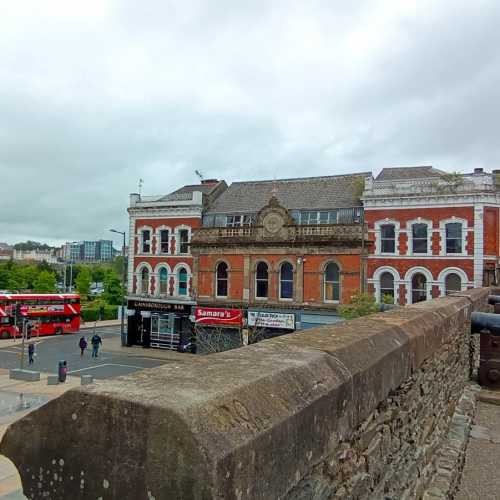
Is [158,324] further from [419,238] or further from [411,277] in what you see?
[419,238]

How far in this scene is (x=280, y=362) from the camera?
86.9 inches

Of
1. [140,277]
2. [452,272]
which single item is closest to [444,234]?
[452,272]

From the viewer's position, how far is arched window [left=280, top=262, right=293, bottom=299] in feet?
89.0

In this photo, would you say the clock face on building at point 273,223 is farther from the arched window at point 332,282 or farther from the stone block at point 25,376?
the stone block at point 25,376

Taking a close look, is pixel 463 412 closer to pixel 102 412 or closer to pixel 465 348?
pixel 465 348

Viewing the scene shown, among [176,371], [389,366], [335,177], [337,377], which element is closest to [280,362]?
[337,377]

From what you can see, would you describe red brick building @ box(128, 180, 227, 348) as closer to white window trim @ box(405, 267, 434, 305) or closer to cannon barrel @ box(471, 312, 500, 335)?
white window trim @ box(405, 267, 434, 305)

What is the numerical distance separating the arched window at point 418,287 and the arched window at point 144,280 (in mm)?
18444

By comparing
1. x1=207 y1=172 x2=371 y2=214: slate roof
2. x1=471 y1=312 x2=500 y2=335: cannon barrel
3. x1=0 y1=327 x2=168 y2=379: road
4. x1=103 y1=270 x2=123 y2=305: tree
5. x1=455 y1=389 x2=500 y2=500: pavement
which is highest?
x1=207 y1=172 x2=371 y2=214: slate roof

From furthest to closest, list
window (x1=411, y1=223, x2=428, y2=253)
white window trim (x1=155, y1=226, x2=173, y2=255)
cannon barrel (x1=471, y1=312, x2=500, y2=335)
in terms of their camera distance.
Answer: white window trim (x1=155, y1=226, x2=173, y2=255) < window (x1=411, y1=223, x2=428, y2=253) < cannon barrel (x1=471, y1=312, x2=500, y2=335)

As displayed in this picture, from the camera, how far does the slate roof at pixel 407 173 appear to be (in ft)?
89.6

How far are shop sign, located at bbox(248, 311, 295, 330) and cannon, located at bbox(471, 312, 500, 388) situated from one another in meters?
17.5

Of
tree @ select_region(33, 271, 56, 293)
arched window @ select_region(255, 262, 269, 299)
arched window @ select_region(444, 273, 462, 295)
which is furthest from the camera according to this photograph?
tree @ select_region(33, 271, 56, 293)

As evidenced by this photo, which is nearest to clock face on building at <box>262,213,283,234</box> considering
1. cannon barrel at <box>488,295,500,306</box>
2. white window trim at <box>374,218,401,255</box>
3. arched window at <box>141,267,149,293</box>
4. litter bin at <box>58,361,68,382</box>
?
white window trim at <box>374,218,401,255</box>
